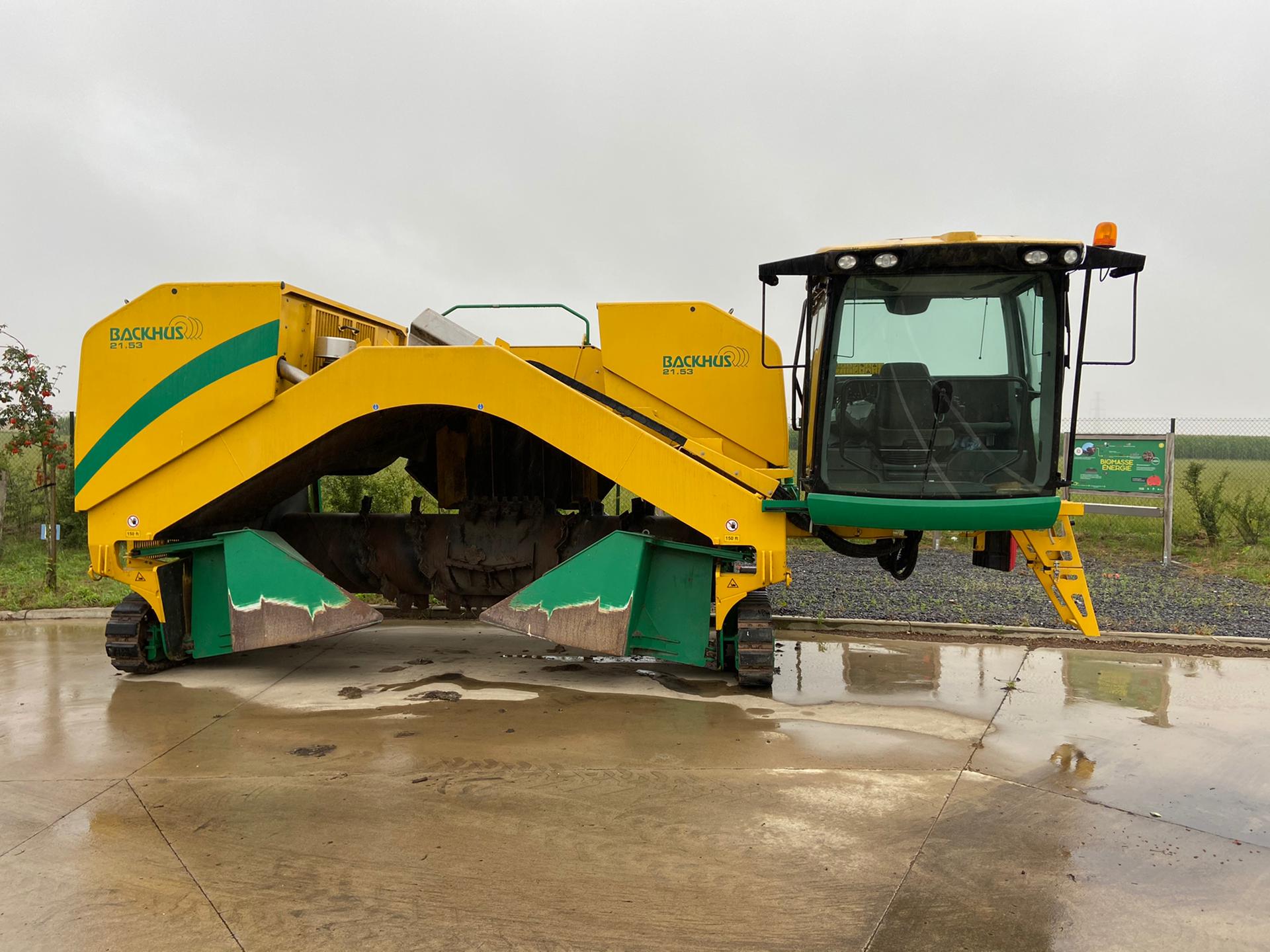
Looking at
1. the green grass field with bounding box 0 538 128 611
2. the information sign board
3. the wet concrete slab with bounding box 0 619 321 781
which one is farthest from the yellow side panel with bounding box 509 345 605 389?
the information sign board

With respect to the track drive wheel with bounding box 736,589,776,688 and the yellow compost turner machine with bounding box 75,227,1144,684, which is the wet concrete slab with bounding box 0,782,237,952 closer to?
the yellow compost turner machine with bounding box 75,227,1144,684

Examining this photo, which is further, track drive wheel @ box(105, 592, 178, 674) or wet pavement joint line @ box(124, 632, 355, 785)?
track drive wheel @ box(105, 592, 178, 674)

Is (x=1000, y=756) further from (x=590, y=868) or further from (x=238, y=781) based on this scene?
(x=238, y=781)

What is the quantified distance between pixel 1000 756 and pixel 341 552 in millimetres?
5108

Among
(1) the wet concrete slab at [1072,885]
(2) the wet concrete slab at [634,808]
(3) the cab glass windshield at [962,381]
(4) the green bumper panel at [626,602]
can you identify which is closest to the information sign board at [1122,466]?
(2) the wet concrete slab at [634,808]

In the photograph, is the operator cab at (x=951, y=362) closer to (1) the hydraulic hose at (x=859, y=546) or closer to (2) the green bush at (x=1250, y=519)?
(1) the hydraulic hose at (x=859, y=546)

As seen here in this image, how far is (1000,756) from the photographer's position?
14.9 feet

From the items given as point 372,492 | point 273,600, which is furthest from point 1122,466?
point 273,600

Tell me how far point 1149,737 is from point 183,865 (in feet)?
15.6

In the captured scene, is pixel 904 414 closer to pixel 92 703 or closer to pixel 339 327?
pixel 339 327

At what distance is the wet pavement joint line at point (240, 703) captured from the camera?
4.52 metres

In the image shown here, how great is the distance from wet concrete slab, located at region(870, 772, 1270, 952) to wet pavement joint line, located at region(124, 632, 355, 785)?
363cm

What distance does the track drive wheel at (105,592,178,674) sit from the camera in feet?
20.1

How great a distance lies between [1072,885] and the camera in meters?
3.19
